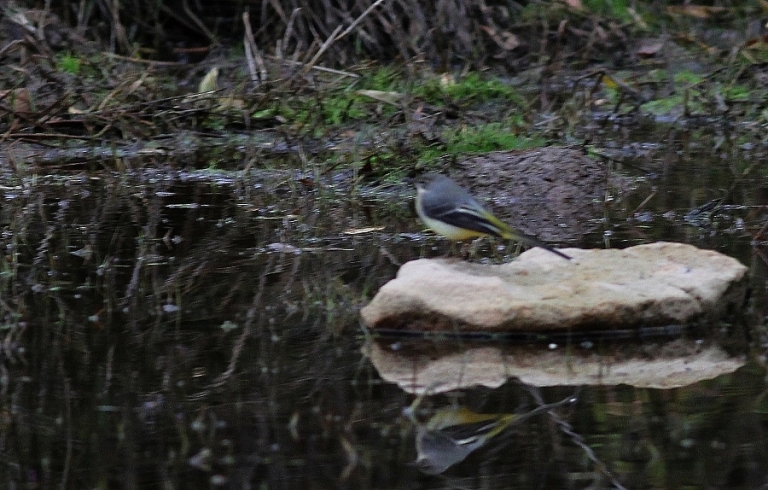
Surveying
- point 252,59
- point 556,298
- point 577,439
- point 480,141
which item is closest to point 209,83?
point 252,59

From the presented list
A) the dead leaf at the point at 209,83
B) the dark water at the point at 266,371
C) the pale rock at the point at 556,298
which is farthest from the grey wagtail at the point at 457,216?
the dead leaf at the point at 209,83

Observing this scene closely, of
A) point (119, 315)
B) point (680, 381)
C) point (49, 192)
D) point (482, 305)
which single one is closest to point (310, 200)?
point (49, 192)

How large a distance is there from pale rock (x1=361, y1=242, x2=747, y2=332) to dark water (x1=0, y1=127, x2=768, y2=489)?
0.89 feet

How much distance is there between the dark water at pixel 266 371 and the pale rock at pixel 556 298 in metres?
0.27

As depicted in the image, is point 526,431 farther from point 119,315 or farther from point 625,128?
point 625,128

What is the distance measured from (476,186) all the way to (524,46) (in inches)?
207

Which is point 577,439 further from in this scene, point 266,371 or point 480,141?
point 480,141

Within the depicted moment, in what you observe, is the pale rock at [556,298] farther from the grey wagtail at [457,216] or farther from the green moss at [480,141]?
the green moss at [480,141]

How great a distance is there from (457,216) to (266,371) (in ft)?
4.37

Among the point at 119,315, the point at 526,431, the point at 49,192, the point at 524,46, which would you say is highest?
the point at 526,431

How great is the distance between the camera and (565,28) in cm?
1301

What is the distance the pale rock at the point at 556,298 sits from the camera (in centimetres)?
532

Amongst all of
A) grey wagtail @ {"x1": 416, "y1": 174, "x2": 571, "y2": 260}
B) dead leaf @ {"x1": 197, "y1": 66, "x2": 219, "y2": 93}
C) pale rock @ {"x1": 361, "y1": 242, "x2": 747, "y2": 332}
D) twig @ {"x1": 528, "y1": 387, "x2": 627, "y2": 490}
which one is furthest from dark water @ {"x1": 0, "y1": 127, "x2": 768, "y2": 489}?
dead leaf @ {"x1": 197, "y1": 66, "x2": 219, "y2": 93}

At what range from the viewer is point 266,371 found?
5.02 m
